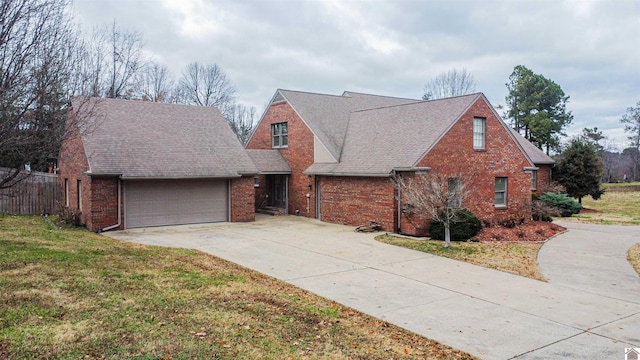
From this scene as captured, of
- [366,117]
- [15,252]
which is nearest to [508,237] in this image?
[366,117]

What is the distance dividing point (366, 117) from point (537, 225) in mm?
9371

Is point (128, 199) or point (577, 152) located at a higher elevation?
point (577, 152)

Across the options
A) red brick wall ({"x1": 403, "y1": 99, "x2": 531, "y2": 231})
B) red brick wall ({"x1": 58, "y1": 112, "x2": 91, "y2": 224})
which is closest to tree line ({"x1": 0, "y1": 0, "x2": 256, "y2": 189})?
red brick wall ({"x1": 58, "y1": 112, "x2": 91, "y2": 224})

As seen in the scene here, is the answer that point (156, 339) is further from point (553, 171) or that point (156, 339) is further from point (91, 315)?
point (553, 171)

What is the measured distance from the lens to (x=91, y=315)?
265 inches

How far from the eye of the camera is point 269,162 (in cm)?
2459

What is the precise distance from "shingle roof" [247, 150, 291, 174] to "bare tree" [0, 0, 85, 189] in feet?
43.9

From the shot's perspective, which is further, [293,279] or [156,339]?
[293,279]

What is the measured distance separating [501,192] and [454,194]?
6.45 metres

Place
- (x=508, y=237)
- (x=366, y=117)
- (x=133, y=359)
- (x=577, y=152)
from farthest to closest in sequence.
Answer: (x=577, y=152)
(x=366, y=117)
(x=508, y=237)
(x=133, y=359)

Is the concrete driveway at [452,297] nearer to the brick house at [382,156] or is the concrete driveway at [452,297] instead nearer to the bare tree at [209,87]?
the brick house at [382,156]

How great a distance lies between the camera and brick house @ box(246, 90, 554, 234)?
18.2m

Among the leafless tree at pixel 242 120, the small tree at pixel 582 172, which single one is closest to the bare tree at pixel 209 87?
the leafless tree at pixel 242 120

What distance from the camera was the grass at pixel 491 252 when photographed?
473 inches
